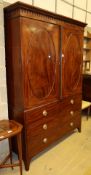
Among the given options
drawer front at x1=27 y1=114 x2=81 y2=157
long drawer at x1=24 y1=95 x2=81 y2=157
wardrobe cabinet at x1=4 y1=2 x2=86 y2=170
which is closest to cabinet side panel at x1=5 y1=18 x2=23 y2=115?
wardrobe cabinet at x1=4 y1=2 x2=86 y2=170

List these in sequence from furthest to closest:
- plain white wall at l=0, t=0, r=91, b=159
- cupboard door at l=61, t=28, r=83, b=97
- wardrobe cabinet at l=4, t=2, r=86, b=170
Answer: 1. cupboard door at l=61, t=28, r=83, b=97
2. plain white wall at l=0, t=0, r=91, b=159
3. wardrobe cabinet at l=4, t=2, r=86, b=170

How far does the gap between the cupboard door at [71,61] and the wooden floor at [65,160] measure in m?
0.81

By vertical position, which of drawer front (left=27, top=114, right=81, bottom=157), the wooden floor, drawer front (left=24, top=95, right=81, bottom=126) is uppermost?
drawer front (left=24, top=95, right=81, bottom=126)

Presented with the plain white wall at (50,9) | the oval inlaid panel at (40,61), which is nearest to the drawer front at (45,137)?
the plain white wall at (50,9)

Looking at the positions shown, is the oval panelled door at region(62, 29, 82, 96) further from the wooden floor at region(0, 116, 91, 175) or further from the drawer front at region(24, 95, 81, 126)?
the wooden floor at region(0, 116, 91, 175)

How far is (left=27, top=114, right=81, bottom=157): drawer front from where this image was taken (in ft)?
6.27

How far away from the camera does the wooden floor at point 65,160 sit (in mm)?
1881

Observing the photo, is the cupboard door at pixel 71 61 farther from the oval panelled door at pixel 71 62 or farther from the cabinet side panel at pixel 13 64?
the cabinet side panel at pixel 13 64

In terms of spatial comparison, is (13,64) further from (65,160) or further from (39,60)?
(65,160)

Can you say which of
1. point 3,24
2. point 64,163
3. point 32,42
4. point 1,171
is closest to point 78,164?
point 64,163

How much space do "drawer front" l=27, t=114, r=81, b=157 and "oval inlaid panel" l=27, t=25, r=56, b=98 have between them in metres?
0.52

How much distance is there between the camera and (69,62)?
2.29 m

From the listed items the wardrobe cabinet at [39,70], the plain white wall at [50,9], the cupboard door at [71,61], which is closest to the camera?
the wardrobe cabinet at [39,70]

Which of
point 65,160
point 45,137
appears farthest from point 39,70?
point 65,160
